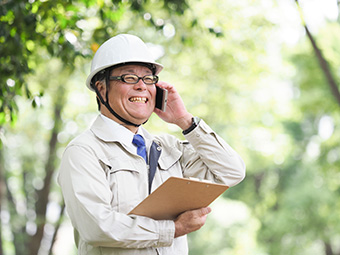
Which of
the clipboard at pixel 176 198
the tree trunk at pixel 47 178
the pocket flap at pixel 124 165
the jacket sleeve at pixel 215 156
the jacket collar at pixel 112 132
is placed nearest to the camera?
the clipboard at pixel 176 198

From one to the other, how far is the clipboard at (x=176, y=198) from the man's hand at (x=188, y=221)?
0.12 ft

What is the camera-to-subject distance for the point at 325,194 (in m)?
17.4

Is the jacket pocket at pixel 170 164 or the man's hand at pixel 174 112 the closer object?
the jacket pocket at pixel 170 164

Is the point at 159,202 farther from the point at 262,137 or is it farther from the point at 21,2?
the point at 262,137

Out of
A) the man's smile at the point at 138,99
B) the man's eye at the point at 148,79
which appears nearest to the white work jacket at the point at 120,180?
the man's smile at the point at 138,99

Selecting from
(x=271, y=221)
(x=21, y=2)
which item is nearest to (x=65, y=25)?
(x=21, y=2)

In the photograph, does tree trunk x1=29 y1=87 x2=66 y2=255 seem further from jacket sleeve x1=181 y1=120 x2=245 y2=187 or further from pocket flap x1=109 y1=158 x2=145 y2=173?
pocket flap x1=109 y1=158 x2=145 y2=173

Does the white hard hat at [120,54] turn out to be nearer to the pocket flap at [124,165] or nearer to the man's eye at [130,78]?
the man's eye at [130,78]

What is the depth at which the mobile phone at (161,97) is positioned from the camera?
132 inches

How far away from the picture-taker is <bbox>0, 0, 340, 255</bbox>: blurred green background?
5965mm

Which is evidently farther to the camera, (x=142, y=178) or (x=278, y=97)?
(x=278, y=97)

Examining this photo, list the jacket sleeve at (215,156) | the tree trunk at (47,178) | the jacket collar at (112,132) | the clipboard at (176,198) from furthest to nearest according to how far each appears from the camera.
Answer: the tree trunk at (47,178), the jacket sleeve at (215,156), the jacket collar at (112,132), the clipboard at (176,198)

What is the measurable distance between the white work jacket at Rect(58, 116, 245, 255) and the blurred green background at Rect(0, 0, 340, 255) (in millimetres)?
2122

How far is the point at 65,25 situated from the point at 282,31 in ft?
25.6
